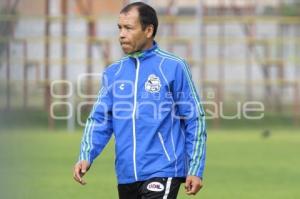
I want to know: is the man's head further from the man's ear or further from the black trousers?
the black trousers

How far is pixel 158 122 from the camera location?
445 centimetres

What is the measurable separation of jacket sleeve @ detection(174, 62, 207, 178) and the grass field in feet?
4.68

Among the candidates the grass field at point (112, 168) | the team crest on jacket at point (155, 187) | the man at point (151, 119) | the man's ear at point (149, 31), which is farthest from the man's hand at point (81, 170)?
the grass field at point (112, 168)

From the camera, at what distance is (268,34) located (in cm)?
1934

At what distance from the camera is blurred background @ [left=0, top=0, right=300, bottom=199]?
6.33m

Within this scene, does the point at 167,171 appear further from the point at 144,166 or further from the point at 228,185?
the point at 228,185

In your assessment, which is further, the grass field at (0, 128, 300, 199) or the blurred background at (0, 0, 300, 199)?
the blurred background at (0, 0, 300, 199)

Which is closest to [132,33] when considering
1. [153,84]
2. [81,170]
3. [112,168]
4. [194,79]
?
[153,84]

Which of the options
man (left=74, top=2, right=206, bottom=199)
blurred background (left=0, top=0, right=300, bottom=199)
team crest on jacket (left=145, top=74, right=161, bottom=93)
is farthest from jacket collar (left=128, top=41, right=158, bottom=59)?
blurred background (left=0, top=0, right=300, bottom=199)

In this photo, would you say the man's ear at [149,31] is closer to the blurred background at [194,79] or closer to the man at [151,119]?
the man at [151,119]

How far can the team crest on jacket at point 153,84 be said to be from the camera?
4.45 meters

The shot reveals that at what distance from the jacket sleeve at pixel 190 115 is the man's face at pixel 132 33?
0.20 metres

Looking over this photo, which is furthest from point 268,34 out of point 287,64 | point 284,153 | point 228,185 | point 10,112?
point 10,112

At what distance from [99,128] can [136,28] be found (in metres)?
0.48
